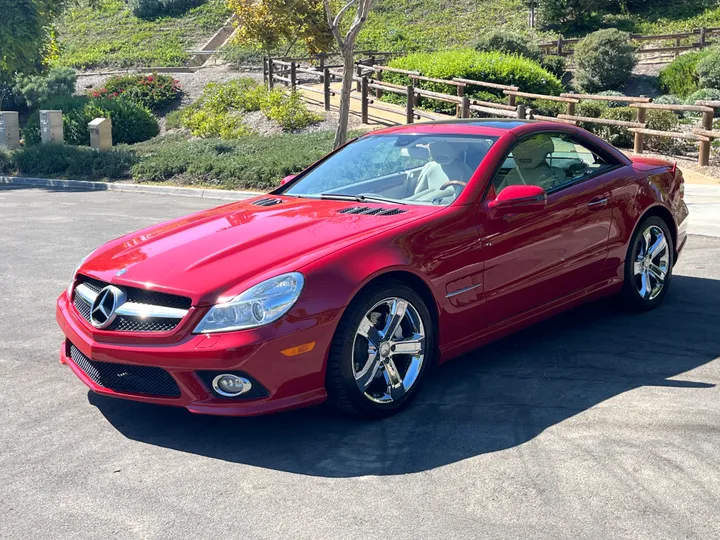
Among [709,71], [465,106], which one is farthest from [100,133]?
[709,71]

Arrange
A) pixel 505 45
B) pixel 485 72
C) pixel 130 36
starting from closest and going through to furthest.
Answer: pixel 485 72, pixel 505 45, pixel 130 36

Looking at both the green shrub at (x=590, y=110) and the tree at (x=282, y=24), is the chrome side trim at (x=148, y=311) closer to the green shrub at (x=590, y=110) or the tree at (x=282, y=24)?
the green shrub at (x=590, y=110)

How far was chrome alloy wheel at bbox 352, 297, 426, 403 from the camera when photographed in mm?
4957

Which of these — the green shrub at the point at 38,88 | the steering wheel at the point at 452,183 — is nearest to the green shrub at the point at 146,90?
the green shrub at the point at 38,88

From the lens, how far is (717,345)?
6.33 meters

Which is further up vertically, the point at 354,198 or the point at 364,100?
the point at 354,198

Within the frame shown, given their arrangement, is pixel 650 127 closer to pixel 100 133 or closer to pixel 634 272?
pixel 100 133

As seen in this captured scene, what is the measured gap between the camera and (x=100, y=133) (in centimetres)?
2280

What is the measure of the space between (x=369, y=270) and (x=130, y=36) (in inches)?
2145

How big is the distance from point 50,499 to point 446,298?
240 cm

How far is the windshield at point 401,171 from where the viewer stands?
5.89m

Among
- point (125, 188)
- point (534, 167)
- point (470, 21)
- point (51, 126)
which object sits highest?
point (470, 21)

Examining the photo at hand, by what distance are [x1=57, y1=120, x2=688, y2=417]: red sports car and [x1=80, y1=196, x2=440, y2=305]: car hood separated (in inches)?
0.6

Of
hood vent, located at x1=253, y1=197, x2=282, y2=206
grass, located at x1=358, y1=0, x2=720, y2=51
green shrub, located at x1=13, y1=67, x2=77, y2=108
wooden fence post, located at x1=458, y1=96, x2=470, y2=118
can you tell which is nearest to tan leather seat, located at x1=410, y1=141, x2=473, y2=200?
hood vent, located at x1=253, y1=197, x2=282, y2=206
